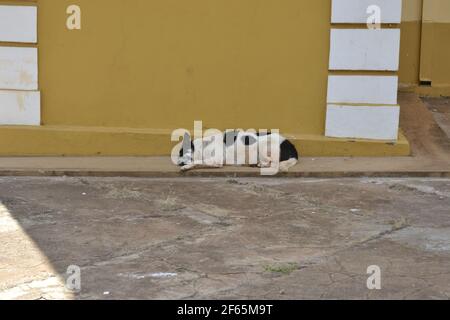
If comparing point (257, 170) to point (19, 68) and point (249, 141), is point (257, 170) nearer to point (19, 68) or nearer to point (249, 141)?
point (249, 141)

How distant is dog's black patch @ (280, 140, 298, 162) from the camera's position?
9.32 meters

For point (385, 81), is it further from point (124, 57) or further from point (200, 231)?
point (200, 231)

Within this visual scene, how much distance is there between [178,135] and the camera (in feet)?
32.7

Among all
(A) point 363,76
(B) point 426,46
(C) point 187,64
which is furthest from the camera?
(B) point 426,46

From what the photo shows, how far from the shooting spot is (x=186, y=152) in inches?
368

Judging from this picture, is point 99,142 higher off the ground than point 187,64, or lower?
lower

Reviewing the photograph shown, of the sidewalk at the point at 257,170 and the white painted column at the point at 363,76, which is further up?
the white painted column at the point at 363,76

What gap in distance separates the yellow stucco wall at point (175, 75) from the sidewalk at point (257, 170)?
269mm

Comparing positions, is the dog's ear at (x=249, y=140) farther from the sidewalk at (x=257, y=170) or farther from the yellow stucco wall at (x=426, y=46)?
the yellow stucco wall at (x=426, y=46)

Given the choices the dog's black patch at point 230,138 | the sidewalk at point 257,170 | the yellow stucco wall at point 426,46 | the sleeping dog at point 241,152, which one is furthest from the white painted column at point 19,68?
the yellow stucco wall at point 426,46

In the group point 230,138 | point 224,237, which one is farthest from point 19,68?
point 224,237

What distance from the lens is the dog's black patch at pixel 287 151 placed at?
9.32 m

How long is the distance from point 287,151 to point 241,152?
0.59 m
